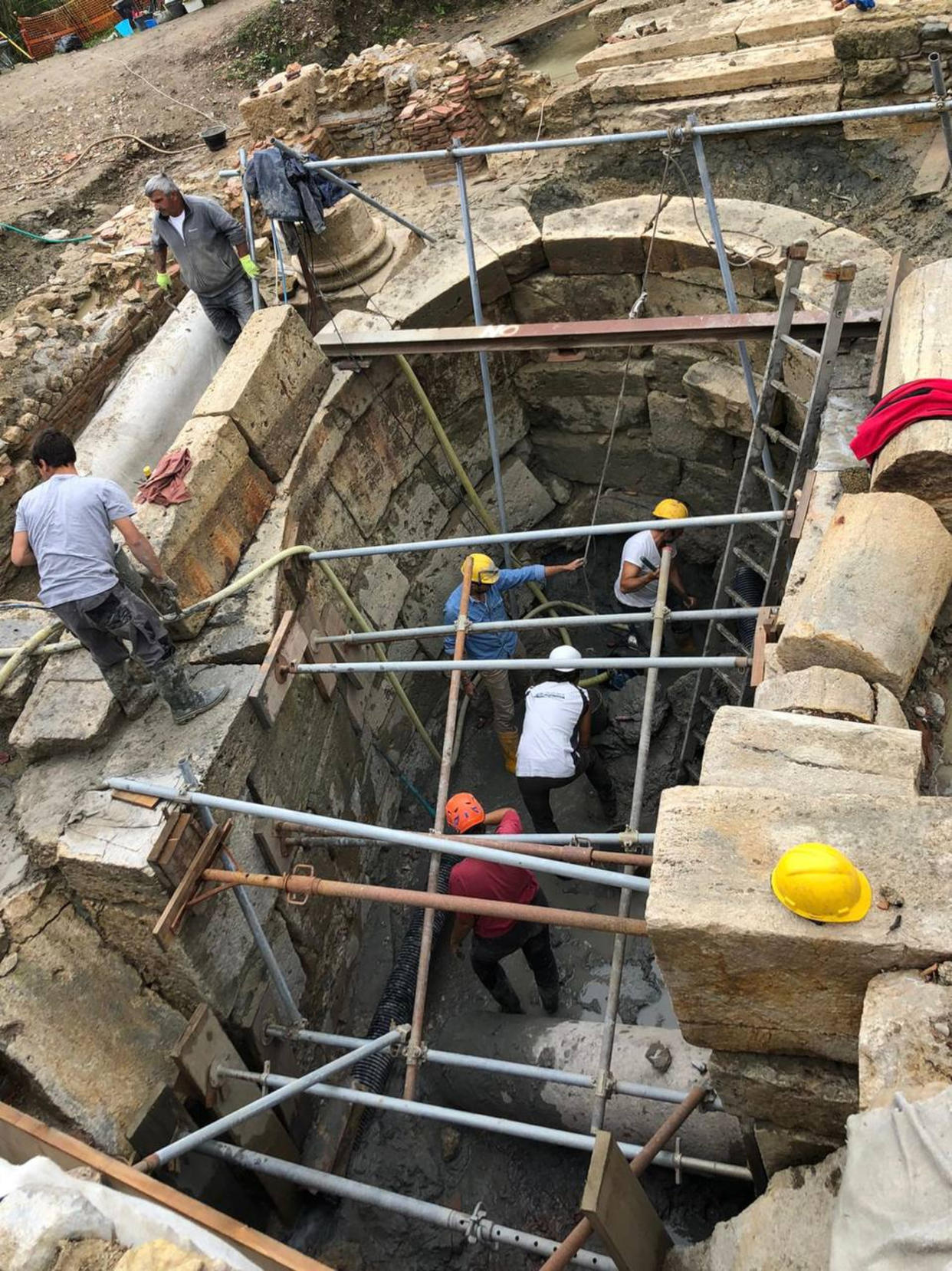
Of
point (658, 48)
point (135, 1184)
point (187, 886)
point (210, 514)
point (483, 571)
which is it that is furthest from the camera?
point (658, 48)

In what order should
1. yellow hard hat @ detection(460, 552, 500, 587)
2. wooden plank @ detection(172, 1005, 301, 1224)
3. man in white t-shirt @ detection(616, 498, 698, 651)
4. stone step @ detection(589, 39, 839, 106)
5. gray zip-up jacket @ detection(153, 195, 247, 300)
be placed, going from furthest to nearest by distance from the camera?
stone step @ detection(589, 39, 839, 106) < man in white t-shirt @ detection(616, 498, 698, 651) < gray zip-up jacket @ detection(153, 195, 247, 300) < yellow hard hat @ detection(460, 552, 500, 587) < wooden plank @ detection(172, 1005, 301, 1224)

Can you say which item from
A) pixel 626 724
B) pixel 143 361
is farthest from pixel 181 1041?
pixel 143 361

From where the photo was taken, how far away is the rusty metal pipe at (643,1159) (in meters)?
3.08

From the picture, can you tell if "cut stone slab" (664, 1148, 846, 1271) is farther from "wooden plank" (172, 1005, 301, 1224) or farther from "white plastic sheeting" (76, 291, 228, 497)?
"white plastic sheeting" (76, 291, 228, 497)

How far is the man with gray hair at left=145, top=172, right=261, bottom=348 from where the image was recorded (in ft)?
20.1

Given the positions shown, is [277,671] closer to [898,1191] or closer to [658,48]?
[898,1191]

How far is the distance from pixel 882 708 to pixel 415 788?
3.97 meters

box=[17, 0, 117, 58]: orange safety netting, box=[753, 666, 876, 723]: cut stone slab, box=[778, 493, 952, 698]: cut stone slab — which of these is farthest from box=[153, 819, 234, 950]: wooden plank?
box=[17, 0, 117, 58]: orange safety netting

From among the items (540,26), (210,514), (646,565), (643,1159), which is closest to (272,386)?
(210,514)

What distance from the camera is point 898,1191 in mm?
1976

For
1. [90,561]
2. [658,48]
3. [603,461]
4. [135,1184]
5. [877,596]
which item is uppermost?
[90,561]

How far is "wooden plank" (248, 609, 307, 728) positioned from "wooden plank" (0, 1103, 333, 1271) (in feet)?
6.37

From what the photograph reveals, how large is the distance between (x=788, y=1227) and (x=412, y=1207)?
1.69m

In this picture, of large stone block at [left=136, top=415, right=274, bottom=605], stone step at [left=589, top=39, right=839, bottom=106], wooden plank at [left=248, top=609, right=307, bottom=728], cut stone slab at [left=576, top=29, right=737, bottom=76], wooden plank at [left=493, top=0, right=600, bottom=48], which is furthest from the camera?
wooden plank at [left=493, top=0, right=600, bottom=48]
